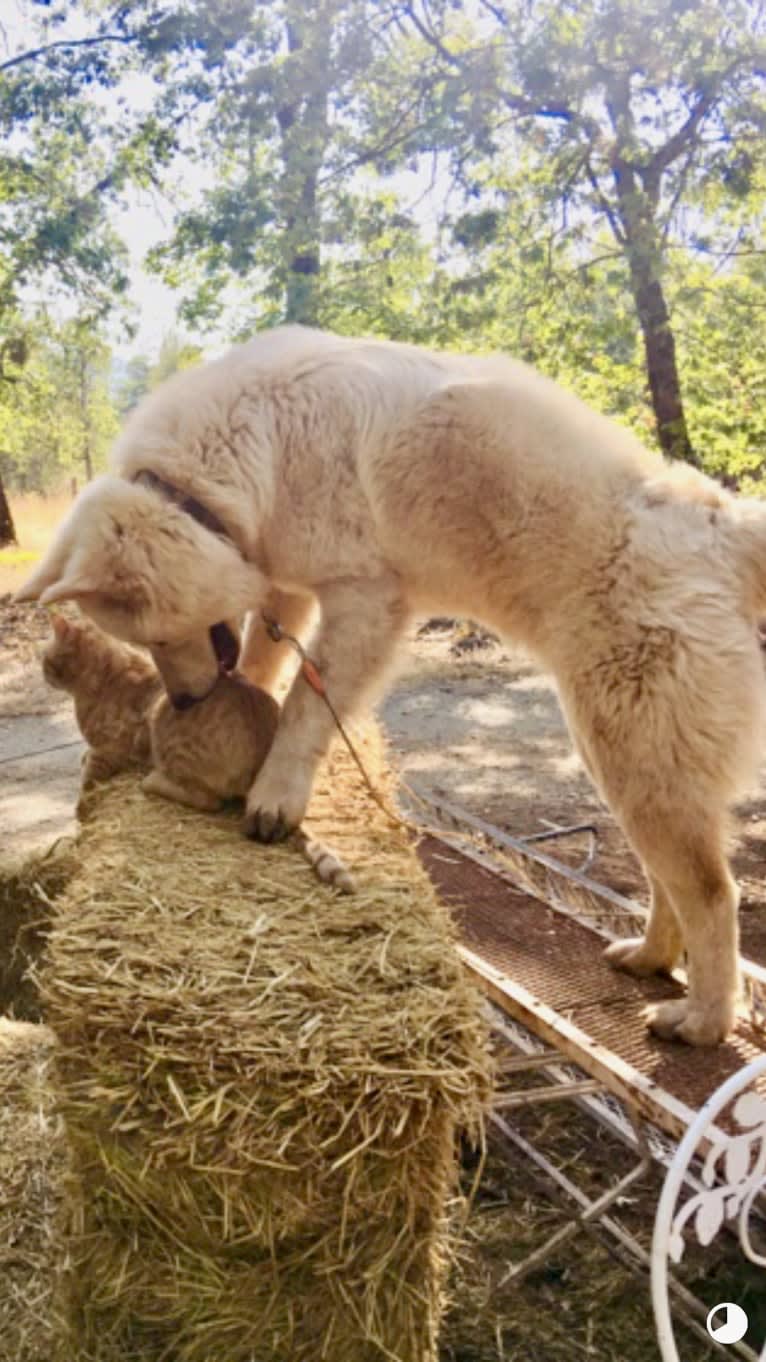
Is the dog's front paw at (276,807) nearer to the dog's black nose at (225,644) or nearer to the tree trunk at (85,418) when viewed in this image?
the dog's black nose at (225,644)

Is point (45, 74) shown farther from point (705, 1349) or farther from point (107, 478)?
point (705, 1349)

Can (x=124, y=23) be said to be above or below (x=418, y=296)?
above

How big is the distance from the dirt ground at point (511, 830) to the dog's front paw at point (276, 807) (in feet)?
2.60

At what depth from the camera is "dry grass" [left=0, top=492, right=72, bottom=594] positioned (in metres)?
12.0

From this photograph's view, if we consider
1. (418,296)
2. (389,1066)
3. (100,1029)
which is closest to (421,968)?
(389,1066)

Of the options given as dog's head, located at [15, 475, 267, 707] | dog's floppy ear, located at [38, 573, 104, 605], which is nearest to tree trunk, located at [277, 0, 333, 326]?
dog's head, located at [15, 475, 267, 707]

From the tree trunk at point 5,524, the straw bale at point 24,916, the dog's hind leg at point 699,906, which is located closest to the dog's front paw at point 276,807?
the dog's hind leg at point 699,906

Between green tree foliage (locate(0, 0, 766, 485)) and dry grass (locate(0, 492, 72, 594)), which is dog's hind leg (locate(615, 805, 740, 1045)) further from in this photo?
dry grass (locate(0, 492, 72, 594))

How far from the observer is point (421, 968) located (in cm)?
209

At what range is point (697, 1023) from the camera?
→ 2.64 meters

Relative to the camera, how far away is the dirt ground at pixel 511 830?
8.40 feet

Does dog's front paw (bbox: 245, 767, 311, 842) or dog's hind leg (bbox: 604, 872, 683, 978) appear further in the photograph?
dog's hind leg (bbox: 604, 872, 683, 978)

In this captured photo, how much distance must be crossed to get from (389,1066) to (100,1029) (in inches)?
20.5

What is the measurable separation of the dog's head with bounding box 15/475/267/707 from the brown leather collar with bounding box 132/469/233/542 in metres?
0.03
